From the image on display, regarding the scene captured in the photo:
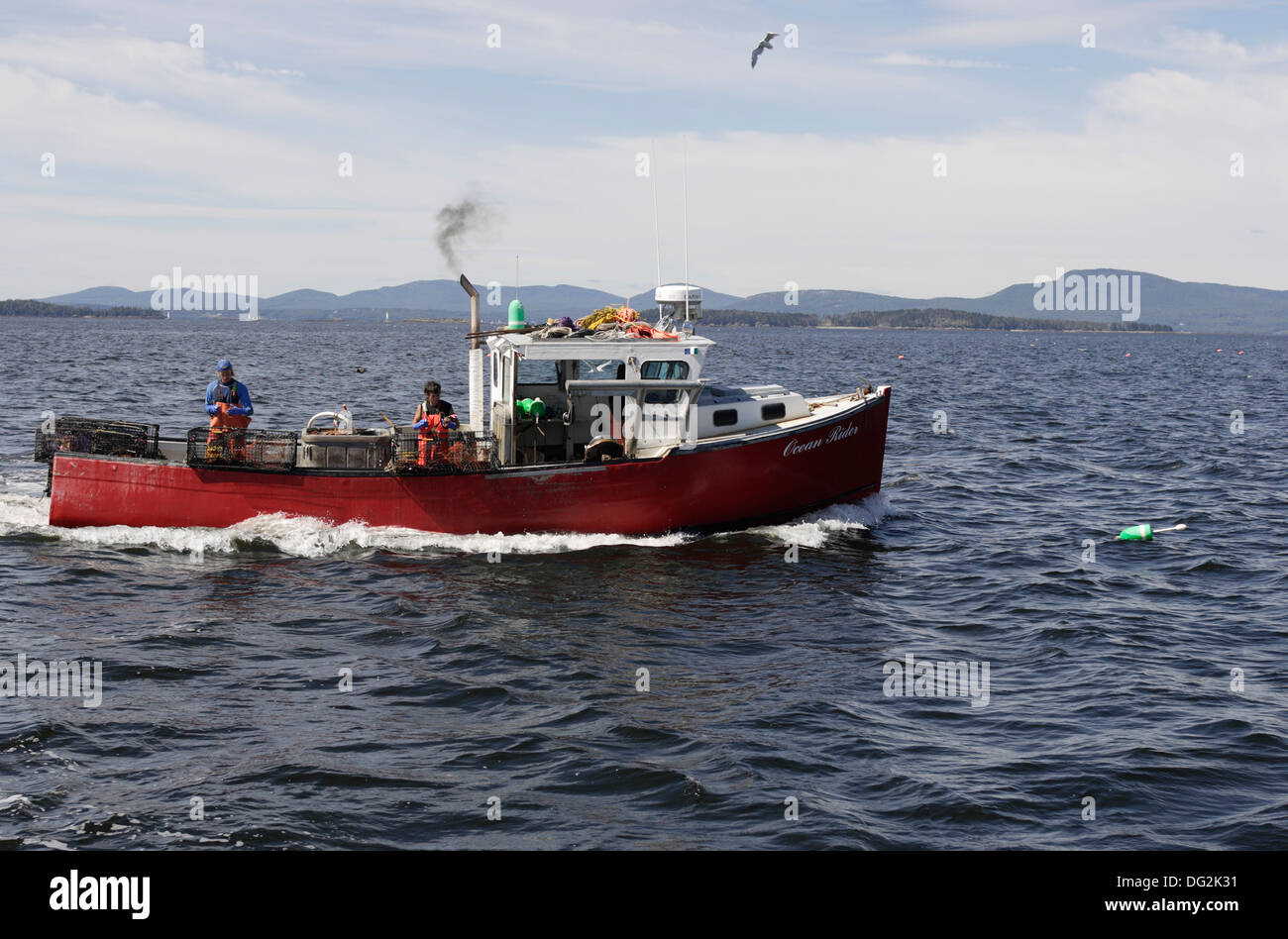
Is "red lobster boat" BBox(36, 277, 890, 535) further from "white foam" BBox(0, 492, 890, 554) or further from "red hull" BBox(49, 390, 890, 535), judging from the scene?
"white foam" BBox(0, 492, 890, 554)

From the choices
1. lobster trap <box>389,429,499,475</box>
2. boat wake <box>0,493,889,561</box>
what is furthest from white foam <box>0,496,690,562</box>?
lobster trap <box>389,429,499,475</box>

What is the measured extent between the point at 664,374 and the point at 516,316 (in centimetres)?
302

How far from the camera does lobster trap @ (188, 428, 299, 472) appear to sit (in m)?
18.1

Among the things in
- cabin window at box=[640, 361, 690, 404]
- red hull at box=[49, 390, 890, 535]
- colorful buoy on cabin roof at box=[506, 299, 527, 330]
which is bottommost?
red hull at box=[49, 390, 890, 535]

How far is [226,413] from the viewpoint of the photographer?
1830 centimetres

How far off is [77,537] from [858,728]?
1375 cm

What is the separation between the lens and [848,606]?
16156mm

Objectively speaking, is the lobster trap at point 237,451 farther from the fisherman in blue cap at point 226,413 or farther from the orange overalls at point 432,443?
the orange overalls at point 432,443

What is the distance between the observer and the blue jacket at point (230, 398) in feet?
60.0

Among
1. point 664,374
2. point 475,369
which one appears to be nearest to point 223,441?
point 475,369

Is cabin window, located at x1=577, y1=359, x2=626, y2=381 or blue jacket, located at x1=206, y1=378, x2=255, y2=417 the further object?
cabin window, located at x1=577, y1=359, x2=626, y2=381

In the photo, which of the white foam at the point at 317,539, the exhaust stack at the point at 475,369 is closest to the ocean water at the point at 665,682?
the white foam at the point at 317,539

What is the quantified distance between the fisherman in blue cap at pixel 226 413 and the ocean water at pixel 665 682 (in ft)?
5.00

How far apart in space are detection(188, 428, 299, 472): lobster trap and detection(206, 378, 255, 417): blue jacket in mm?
382
